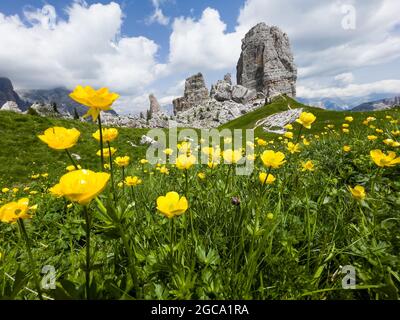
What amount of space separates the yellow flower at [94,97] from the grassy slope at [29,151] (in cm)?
1062

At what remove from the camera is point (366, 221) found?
5.92ft

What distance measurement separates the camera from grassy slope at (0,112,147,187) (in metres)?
10.8

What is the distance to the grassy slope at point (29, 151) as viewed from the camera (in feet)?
35.5

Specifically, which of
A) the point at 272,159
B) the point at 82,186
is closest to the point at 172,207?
the point at 82,186

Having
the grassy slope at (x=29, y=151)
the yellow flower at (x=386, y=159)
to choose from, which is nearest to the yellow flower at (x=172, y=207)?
the yellow flower at (x=386, y=159)

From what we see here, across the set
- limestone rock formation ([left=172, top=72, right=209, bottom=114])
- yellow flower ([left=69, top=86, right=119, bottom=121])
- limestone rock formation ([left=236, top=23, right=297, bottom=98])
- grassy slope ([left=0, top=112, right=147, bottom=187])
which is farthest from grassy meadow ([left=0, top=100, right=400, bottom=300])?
limestone rock formation ([left=172, top=72, right=209, bottom=114])

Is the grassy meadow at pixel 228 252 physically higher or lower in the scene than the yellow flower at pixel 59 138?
lower

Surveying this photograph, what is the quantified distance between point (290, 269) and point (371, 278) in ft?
1.31

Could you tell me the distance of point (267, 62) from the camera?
4407 inches

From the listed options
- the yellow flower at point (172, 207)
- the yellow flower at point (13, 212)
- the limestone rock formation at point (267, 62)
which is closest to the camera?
the yellow flower at point (13, 212)

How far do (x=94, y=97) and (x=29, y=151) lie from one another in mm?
14122

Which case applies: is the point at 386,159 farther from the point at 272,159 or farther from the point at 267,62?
the point at 267,62

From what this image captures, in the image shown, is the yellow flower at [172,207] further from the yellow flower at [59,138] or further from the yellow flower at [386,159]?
the yellow flower at [386,159]
